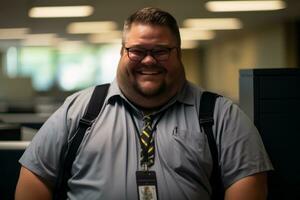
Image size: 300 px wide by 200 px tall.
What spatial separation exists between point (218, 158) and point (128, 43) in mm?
439

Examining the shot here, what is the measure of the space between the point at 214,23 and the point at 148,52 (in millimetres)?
7321

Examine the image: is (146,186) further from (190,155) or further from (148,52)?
(148,52)

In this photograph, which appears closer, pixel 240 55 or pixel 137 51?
pixel 137 51

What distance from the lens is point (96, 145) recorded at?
1.29 metres

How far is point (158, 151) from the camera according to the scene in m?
1.28

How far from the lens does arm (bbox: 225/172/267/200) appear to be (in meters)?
1.25

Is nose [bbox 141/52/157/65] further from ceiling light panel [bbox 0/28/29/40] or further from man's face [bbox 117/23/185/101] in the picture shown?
ceiling light panel [bbox 0/28/29/40]

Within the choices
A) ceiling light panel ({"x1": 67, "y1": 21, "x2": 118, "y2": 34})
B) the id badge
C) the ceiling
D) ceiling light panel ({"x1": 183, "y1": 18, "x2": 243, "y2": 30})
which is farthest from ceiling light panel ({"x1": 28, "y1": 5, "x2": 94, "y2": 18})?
the id badge

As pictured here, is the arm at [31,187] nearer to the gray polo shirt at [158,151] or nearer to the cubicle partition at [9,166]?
the gray polo shirt at [158,151]

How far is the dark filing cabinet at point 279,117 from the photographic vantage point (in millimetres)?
1462

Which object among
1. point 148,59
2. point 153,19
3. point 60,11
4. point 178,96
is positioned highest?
point 60,11

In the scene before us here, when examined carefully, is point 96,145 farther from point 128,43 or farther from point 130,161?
point 128,43

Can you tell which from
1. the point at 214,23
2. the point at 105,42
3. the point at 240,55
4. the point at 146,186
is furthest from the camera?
the point at 105,42

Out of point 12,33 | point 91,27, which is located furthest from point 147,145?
point 12,33
